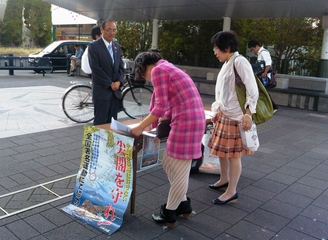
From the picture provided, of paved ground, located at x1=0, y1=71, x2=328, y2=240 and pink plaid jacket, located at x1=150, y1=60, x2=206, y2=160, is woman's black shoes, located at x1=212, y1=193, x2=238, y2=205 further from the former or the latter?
pink plaid jacket, located at x1=150, y1=60, x2=206, y2=160

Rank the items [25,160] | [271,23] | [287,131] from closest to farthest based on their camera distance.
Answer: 1. [25,160]
2. [287,131]
3. [271,23]

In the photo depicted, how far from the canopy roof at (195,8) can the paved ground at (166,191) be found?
16.4ft

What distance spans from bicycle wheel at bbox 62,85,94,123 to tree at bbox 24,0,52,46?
39.4m

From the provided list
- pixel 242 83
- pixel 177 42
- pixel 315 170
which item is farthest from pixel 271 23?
pixel 242 83

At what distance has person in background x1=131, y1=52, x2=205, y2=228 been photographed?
9.07 ft

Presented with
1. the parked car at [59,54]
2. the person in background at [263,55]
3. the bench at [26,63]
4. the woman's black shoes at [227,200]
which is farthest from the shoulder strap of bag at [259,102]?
the parked car at [59,54]

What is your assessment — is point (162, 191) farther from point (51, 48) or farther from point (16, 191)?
point (51, 48)

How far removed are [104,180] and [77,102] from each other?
3855 millimetres

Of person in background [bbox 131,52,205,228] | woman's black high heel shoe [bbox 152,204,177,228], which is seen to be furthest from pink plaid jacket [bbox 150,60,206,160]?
woman's black high heel shoe [bbox 152,204,177,228]

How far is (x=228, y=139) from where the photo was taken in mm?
3453

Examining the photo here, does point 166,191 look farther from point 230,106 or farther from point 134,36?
point 134,36

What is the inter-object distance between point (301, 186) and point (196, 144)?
192 centimetres

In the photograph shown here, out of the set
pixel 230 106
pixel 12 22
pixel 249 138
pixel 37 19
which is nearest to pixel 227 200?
pixel 249 138

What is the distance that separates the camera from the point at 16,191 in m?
3.67
